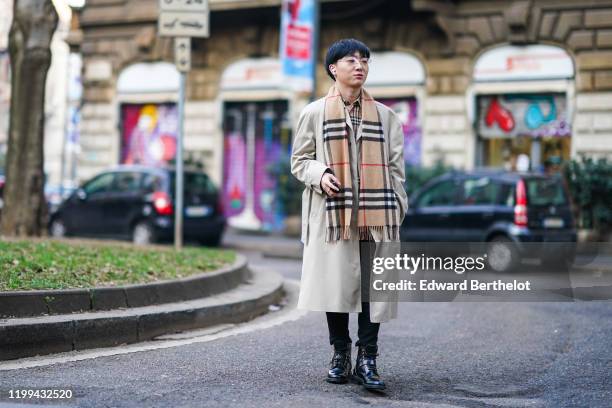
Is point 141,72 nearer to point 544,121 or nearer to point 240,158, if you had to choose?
point 240,158

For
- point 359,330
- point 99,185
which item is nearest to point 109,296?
point 359,330

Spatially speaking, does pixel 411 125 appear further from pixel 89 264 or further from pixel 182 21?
pixel 89 264

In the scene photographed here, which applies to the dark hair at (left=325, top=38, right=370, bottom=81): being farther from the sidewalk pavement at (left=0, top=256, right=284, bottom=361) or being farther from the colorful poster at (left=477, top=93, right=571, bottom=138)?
the colorful poster at (left=477, top=93, right=571, bottom=138)

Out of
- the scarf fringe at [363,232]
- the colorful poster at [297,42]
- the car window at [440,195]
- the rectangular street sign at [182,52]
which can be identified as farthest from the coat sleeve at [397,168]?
the colorful poster at [297,42]

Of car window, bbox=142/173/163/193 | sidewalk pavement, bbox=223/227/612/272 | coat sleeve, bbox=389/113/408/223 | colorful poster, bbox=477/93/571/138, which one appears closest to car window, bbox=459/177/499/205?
sidewalk pavement, bbox=223/227/612/272

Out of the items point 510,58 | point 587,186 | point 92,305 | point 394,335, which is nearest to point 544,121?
point 510,58

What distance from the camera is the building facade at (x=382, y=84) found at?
66.1ft

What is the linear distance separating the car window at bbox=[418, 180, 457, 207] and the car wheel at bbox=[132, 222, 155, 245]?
5.08 metres

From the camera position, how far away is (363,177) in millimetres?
5652

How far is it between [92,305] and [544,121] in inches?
585

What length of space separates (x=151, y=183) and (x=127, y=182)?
0.61m

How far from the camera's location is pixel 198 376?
5.94m

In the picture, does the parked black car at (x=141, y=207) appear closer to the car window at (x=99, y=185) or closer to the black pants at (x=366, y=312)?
the car window at (x=99, y=185)

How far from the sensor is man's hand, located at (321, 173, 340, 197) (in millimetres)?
5547
